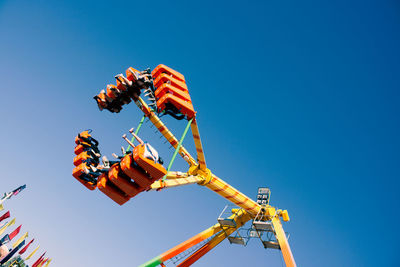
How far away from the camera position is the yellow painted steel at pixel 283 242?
643 inches

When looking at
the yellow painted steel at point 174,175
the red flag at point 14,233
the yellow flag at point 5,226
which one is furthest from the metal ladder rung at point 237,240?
the red flag at point 14,233

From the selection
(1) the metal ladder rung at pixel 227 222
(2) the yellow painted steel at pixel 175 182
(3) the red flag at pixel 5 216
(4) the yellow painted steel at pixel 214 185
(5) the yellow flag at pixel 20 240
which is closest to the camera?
(2) the yellow painted steel at pixel 175 182

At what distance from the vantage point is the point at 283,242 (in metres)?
17.1

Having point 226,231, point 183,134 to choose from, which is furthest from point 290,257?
point 183,134

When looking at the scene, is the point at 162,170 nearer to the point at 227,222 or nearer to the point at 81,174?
the point at 81,174

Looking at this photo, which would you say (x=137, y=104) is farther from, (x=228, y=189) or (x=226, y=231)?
(x=226, y=231)

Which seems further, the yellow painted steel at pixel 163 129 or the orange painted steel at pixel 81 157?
the yellow painted steel at pixel 163 129

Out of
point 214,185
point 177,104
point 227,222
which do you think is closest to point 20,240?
point 227,222

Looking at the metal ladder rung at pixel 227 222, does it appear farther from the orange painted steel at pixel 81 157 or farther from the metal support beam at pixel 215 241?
the orange painted steel at pixel 81 157

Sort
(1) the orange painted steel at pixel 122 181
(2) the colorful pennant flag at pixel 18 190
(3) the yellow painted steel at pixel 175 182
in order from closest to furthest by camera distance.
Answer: (1) the orange painted steel at pixel 122 181
(3) the yellow painted steel at pixel 175 182
(2) the colorful pennant flag at pixel 18 190

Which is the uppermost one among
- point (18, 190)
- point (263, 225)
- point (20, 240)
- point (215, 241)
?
point (263, 225)

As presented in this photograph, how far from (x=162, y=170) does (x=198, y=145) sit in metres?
5.18

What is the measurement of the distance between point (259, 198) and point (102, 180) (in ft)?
38.0

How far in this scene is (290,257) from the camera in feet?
53.9
